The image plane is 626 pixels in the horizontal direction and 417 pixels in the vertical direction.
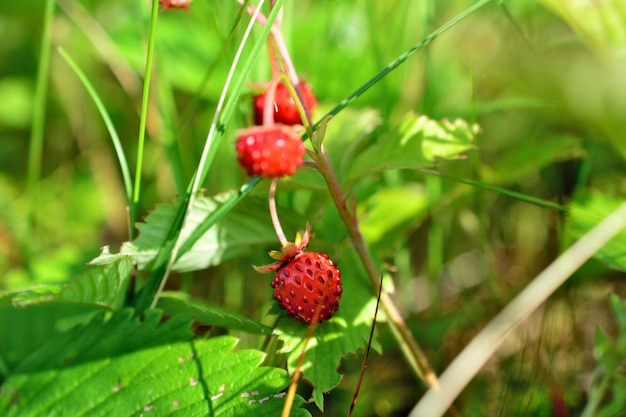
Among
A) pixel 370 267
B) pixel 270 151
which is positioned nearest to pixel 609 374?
pixel 370 267

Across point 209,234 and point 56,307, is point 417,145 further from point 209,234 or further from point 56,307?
point 56,307

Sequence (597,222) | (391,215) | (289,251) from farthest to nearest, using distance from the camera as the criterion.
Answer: (391,215), (597,222), (289,251)

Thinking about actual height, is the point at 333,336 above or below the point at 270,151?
below

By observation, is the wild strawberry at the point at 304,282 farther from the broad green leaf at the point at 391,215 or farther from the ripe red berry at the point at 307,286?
the broad green leaf at the point at 391,215

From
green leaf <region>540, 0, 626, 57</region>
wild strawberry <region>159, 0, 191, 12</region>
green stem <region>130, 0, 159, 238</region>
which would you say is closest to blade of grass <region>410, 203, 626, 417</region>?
green leaf <region>540, 0, 626, 57</region>

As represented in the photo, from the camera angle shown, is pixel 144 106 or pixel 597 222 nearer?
pixel 144 106

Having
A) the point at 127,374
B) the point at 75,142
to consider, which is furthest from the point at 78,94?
the point at 127,374

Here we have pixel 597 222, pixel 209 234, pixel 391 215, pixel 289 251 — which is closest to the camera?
pixel 289 251

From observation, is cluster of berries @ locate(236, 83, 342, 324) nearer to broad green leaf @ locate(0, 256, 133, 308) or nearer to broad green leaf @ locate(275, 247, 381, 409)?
broad green leaf @ locate(275, 247, 381, 409)
